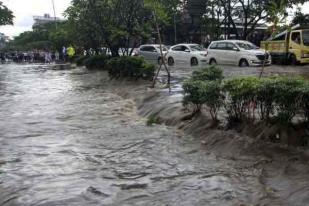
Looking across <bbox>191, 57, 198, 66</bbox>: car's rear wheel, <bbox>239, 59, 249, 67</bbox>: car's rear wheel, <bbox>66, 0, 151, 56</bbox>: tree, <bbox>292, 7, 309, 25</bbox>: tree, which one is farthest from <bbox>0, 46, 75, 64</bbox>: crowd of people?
<bbox>239, 59, 249, 67</bbox>: car's rear wheel

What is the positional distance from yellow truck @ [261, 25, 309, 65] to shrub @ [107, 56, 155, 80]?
27.2ft

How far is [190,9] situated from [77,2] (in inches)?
645

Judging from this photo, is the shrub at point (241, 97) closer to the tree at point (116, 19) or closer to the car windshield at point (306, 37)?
the tree at point (116, 19)

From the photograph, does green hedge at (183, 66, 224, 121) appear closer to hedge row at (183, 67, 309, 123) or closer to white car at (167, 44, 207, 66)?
hedge row at (183, 67, 309, 123)

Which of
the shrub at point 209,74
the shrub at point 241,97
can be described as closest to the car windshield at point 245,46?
the shrub at point 209,74

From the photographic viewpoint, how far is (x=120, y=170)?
6.72 meters

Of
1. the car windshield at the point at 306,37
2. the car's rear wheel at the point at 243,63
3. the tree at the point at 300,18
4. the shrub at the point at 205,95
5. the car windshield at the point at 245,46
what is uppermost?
the tree at the point at 300,18

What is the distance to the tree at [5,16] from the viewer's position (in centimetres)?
3856

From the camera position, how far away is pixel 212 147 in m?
7.61

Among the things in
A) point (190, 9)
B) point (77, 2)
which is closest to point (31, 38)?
point (190, 9)

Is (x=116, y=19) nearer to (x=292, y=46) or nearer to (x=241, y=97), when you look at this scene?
(x=292, y=46)

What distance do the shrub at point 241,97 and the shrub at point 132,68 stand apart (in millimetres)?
8742

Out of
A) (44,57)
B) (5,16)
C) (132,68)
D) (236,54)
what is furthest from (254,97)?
(44,57)

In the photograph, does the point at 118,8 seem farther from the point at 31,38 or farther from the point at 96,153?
the point at 31,38
